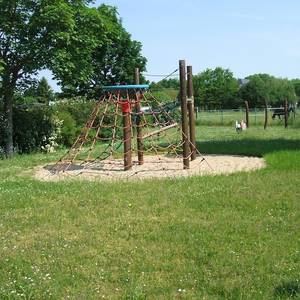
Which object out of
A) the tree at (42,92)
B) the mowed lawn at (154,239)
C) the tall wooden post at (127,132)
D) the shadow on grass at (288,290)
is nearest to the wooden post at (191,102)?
the tall wooden post at (127,132)

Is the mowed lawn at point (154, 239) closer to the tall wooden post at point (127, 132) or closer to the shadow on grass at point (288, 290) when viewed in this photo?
the shadow on grass at point (288, 290)

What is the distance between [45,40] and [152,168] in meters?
6.97

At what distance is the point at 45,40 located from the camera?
17.9 meters

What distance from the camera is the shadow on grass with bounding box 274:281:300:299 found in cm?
471

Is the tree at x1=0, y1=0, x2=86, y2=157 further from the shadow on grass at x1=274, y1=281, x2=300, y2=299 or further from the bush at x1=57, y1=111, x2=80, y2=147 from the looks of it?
the shadow on grass at x1=274, y1=281, x2=300, y2=299

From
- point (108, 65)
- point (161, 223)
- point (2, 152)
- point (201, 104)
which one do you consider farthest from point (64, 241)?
point (201, 104)

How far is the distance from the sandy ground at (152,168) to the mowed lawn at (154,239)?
147 cm

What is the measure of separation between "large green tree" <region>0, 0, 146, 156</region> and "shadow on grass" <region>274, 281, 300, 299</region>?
1364 centimetres

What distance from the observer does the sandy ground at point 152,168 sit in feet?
39.4

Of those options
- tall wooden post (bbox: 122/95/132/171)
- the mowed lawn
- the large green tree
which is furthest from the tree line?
the mowed lawn

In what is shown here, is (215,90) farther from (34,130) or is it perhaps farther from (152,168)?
(152,168)

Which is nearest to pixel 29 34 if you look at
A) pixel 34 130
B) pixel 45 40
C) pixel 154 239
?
pixel 45 40

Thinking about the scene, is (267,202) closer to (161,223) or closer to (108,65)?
(161,223)

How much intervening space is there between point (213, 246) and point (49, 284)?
187 cm
